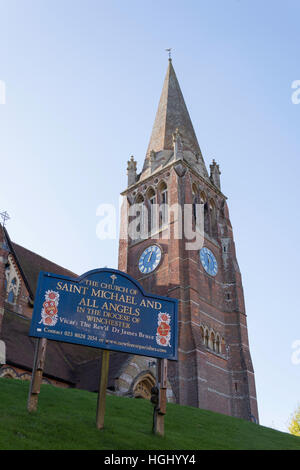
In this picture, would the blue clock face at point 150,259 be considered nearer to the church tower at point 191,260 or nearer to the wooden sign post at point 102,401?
the church tower at point 191,260

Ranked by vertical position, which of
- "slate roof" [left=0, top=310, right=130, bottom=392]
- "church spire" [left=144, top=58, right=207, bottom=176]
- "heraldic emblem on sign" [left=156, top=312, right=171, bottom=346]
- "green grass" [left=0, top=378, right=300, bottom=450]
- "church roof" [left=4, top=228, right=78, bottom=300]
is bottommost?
"green grass" [left=0, top=378, right=300, bottom=450]

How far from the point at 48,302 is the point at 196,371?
16.6m

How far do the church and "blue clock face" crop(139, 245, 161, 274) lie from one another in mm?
90

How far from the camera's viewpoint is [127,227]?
127ft

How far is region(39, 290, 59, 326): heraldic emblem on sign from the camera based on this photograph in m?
14.0

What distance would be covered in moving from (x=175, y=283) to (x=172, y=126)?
54.4 feet

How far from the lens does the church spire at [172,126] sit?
1633 inches

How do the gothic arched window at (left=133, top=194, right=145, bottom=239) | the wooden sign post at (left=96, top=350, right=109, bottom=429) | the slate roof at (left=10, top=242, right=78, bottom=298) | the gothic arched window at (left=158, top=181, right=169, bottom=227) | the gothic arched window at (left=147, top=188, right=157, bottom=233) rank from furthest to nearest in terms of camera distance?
the gothic arched window at (left=133, top=194, right=145, bottom=239) < the gothic arched window at (left=147, top=188, right=157, bottom=233) < the gothic arched window at (left=158, top=181, right=169, bottom=227) < the slate roof at (left=10, top=242, right=78, bottom=298) < the wooden sign post at (left=96, top=350, right=109, bottom=429)

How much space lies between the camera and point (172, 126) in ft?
143

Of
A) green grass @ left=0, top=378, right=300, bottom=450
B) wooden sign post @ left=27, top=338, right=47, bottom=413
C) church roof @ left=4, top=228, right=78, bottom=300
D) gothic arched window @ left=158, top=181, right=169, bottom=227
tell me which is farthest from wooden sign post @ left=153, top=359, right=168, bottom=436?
gothic arched window @ left=158, top=181, right=169, bottom=227

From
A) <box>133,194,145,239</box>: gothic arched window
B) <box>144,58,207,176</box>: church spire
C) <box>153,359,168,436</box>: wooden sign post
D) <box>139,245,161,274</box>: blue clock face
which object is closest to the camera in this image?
<box>153,359,168,436</box>: wooden sign post

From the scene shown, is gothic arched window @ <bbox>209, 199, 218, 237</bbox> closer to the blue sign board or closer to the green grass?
the green grass

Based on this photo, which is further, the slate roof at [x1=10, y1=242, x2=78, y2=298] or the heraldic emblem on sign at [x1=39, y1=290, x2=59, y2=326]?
the slate roof at [x1=10, y1=242, x2=78, y2=298]
